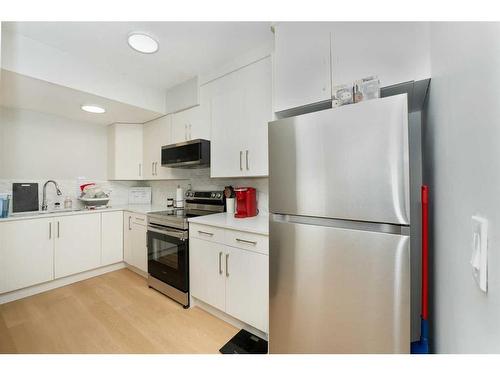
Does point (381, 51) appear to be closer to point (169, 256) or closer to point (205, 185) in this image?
point (205, 185)

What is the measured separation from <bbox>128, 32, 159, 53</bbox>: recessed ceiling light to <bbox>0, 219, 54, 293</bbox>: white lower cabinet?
2089mm

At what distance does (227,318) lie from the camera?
5.73 feet

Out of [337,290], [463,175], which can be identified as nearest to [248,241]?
[337,290]

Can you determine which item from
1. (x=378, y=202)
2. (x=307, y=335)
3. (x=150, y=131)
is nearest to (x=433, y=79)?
(x=378, y=202)

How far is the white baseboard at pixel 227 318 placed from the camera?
1.58 meters

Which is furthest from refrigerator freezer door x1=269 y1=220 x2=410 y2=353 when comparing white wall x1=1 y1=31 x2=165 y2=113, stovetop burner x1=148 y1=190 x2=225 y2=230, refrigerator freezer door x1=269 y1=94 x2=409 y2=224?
white wall x1=1 y1=31 x2=165 y2=113

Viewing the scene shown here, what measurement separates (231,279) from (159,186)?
2.30 metres

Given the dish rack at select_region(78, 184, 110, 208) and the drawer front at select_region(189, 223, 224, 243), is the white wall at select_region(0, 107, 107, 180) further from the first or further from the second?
the drawer front at select_region(189, 223, 224, 243)

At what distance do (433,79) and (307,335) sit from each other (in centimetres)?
135

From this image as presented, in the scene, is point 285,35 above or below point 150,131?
above

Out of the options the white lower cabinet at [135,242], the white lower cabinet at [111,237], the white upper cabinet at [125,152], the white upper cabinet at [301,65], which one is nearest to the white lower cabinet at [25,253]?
the white lower cabinet at [111,237]

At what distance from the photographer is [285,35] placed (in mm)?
1426
